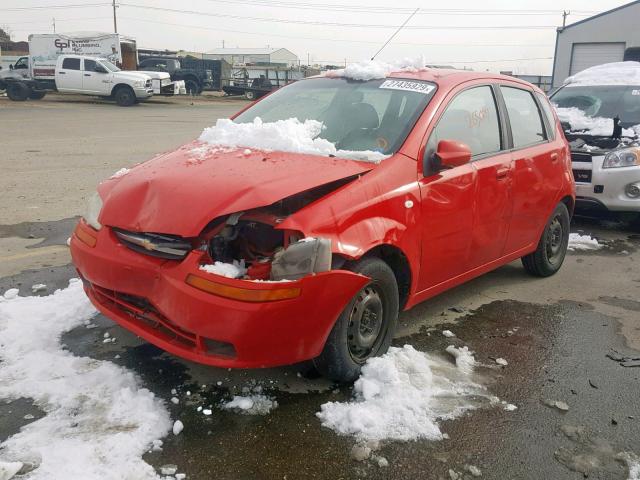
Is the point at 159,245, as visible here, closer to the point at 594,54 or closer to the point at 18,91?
the point at 594,54

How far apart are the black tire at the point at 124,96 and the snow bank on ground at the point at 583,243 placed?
22886mm

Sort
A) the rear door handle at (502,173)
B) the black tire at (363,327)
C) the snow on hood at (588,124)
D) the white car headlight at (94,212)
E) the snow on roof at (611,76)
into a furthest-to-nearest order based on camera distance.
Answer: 1. the snow on roof at (611,76)
2. the snow on hood at (588,124)
3. the rear door handle at (502,173)
4. the white car headlight at (94,212)
5. the black tire at (363,327)

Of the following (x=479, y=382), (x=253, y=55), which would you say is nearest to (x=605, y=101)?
(x=479, y=382)

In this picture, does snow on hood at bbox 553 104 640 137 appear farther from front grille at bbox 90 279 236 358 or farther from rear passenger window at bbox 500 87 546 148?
front grille at bbox 90 279 236 358

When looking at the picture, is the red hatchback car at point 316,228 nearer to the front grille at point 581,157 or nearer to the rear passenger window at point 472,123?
the rear passenger window at point 472,123

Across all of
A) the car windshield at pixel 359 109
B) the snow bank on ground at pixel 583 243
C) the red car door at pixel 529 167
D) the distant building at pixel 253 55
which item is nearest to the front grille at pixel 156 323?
the car windshield at pixel 359 109

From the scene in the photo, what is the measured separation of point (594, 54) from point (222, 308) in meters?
25.9

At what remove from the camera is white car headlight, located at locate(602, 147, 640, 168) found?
6.85 metres

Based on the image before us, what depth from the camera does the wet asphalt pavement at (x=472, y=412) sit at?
8.44ft

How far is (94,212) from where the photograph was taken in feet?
11.2

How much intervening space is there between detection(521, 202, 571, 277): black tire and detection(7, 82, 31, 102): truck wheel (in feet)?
89.2

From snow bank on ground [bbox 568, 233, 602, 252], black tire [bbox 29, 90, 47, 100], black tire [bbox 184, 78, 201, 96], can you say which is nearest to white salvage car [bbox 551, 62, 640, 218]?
snow bank on ground [bbox 568, 233, 602, 252]

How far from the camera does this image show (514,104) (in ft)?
15.1

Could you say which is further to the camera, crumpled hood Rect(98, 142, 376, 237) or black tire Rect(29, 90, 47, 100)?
black tire Rect(29, 90, 47, 100)
